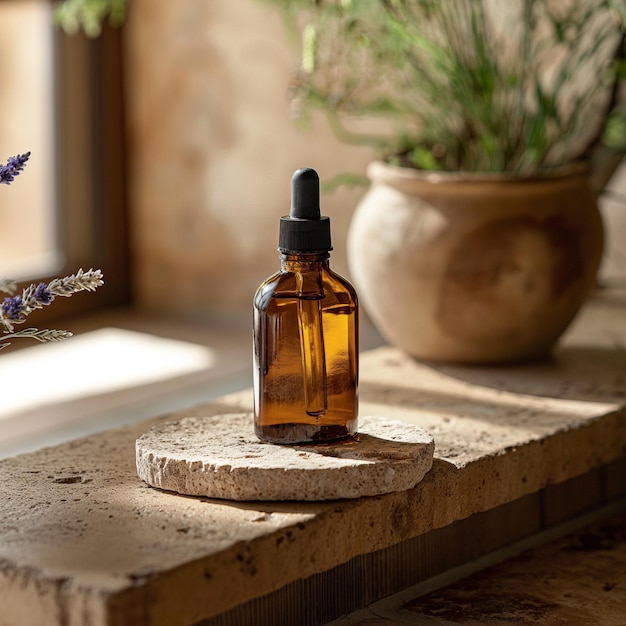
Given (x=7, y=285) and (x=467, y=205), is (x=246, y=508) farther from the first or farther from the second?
(x=467, y=205)

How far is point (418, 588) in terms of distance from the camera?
96 centimetres

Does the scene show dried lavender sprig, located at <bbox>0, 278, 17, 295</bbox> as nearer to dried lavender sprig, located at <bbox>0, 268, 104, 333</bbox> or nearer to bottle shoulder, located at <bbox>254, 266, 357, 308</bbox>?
dried lavender sprig, located at <bbox>0, 268, 104, 333</bbox>

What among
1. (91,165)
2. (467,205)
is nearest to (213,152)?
(91,165)

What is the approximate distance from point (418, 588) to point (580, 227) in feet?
1.59

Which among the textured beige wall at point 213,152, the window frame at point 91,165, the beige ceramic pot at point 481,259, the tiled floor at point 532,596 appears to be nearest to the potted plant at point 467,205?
the beige ceramic pot at point 481,259

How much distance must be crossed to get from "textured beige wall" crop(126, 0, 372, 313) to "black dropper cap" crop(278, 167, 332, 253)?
1.37m

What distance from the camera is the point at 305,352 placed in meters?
0.86

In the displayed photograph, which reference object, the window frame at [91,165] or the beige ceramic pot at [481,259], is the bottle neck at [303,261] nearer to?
the beige ceramic pot at [481,259]

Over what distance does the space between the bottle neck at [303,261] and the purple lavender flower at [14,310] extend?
7.5 inches

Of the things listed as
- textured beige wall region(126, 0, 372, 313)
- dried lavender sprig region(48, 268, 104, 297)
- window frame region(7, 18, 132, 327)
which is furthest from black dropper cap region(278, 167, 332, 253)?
window frame region(7, 18, 132, 327)

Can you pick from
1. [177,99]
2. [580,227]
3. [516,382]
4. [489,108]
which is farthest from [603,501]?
[177,99]

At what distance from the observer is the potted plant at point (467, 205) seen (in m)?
1.24

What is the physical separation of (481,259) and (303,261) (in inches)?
16.6

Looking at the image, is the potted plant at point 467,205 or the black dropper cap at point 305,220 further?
the potted plant at point 467,205
